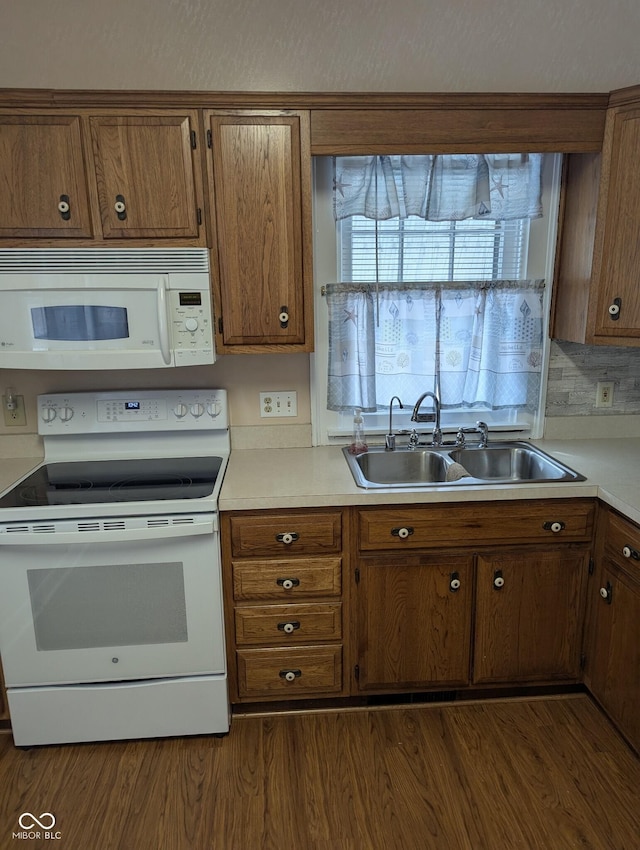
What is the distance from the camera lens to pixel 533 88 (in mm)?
2248

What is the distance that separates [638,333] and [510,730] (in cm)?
146

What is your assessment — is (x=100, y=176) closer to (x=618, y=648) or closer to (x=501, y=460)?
(x=501, y=460)

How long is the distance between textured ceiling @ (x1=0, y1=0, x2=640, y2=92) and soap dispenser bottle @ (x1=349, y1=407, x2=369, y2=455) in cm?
126

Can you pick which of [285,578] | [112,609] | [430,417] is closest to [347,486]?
[285,578]

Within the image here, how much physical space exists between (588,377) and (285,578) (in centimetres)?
155

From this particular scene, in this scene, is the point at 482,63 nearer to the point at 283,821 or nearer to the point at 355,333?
the point at 355,333

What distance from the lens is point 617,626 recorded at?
189 cm

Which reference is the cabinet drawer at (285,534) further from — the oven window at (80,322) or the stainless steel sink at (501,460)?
the oven window at (80,322)

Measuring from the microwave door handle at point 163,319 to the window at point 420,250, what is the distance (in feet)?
2.15

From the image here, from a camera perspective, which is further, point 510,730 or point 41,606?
point 510,730

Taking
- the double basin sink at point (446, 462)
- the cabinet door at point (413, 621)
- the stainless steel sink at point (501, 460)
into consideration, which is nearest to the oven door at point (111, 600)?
the cabinet door at point (413, 621)

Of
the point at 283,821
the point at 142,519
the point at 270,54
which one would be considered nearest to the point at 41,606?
the point at 142,519

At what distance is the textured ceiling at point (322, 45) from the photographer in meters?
2.09

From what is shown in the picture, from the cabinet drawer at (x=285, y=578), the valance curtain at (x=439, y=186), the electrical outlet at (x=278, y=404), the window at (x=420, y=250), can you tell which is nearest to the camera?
the cabinet drawer at (x=285, y=578)
